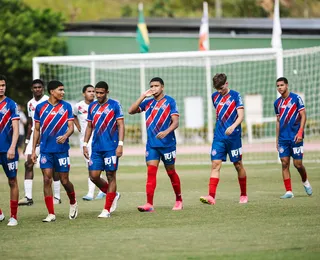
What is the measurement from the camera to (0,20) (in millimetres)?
55875

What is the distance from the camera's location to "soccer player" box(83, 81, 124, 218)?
14641 mm

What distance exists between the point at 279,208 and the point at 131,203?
3.20 metres

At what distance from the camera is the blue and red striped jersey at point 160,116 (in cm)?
1530

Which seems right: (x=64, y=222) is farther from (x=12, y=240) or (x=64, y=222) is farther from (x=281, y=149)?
(x=281, y=149)

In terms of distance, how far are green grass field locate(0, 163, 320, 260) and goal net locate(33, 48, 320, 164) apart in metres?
11.7

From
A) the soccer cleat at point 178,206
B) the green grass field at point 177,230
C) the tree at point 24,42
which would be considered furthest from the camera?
the tree at point 24,42

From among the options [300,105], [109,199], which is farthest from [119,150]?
[300,105]

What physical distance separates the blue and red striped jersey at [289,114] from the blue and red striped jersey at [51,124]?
443 cm

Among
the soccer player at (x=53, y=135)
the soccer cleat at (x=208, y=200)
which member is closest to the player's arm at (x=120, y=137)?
the soccer player at (x=53, y=135)

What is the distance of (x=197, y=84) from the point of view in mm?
47562

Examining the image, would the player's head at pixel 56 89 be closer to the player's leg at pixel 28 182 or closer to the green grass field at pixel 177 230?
the green grass field at pixel 177 230

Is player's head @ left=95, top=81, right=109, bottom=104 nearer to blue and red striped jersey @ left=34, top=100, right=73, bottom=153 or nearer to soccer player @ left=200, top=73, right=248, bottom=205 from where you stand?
blue and red striped jersey @ left=34, top=100, right=73, bottom=153

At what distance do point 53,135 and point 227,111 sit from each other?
3.22 metres

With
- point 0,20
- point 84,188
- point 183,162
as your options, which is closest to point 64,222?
point 84,188
